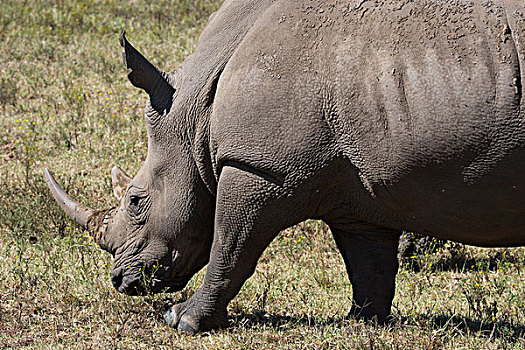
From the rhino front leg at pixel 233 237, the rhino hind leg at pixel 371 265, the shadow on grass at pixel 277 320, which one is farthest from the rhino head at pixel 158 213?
the rhino hind leg at pixel 371 265

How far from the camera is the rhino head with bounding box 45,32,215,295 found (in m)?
5.49

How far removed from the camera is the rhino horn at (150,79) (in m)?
5.41

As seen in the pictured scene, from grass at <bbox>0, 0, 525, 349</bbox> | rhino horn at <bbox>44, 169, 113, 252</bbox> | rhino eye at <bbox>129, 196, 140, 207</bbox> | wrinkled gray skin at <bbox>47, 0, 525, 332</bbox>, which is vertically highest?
wrinkled gray skin at <bbox>47, 0, 525, 332</bbox>

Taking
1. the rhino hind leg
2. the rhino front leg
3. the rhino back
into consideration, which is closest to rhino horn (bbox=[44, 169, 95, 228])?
the rhino front leg

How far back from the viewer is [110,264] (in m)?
7.05

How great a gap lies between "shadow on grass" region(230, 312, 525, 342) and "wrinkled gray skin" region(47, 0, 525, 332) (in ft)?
0.69

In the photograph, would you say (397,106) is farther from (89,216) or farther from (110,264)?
(110,264)

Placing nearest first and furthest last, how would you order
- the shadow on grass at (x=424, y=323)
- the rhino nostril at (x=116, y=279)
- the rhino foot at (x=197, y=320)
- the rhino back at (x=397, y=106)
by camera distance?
the rhino back at (x=397, y=106) < the shadow on grass at (x=424, y=323) < the rhino foot at (x=197, y=320) < the rhino nostril at (x=116, y=279)

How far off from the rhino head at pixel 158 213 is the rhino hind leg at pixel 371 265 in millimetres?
899

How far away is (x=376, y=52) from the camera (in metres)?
4.66

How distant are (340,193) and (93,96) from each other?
6.20m

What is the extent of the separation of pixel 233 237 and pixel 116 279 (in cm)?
110

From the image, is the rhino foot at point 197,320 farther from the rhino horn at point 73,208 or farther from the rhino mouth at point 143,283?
the rhino horn at point 73,208

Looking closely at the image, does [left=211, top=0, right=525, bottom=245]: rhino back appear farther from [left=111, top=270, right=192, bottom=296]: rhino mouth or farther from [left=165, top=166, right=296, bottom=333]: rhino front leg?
[left=111, top=270, right=192, bottom=296]: rhino mouth
